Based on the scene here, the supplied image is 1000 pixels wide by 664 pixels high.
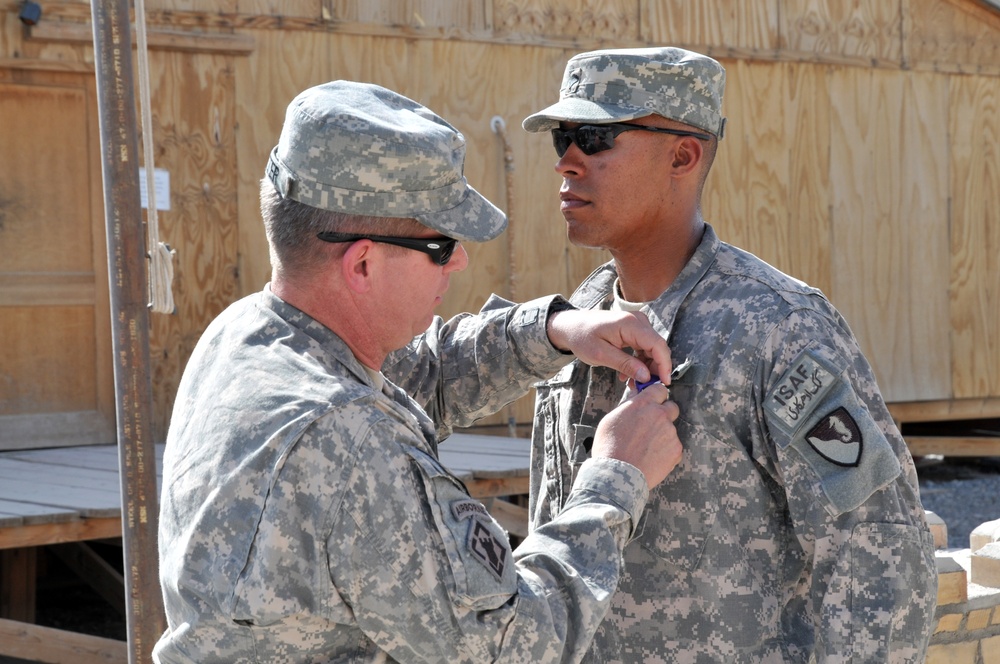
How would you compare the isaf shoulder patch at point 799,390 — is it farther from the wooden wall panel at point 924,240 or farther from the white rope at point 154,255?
the wooden wall panel at point 924,240

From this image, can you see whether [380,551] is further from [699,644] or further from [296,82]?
[296,82]

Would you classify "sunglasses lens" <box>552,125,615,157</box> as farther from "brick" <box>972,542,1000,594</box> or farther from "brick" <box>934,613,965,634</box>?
"brick" <box>972,542,1000,594</box>

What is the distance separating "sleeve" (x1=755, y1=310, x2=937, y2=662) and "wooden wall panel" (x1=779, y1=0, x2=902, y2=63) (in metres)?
6.61

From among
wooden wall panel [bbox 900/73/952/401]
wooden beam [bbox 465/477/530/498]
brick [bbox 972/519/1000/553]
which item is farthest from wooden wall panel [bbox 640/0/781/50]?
brick [bbox 972/519/1000/553]

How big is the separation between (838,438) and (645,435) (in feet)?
1.12

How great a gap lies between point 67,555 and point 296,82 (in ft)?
9.46

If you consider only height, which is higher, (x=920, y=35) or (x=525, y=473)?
(x=920, y=35)

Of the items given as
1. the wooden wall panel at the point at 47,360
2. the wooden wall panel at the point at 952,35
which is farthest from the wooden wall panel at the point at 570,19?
the wooden wall panel at the point at 47,360

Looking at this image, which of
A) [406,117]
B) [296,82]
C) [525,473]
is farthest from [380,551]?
[296,82]

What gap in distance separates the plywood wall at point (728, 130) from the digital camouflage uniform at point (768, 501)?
4.86 meters

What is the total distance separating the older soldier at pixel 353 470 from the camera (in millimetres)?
1769

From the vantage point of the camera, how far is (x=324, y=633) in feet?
5.93

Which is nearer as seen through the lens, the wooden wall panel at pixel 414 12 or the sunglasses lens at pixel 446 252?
the sunglasses lens at pixel 446 252

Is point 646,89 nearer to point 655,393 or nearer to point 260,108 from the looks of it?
point 655,393
